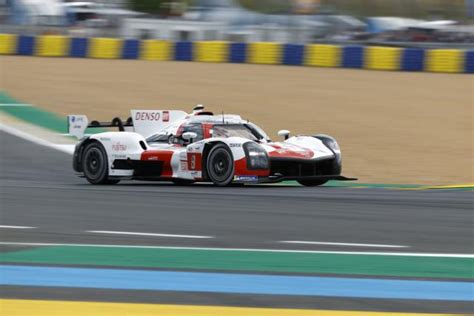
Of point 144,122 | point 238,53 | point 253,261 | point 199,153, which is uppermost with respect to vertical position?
point 253,261

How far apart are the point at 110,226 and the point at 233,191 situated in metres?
3.39

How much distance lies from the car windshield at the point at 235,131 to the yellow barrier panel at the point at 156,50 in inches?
724

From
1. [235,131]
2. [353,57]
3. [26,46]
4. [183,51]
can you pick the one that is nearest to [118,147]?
[235,131]

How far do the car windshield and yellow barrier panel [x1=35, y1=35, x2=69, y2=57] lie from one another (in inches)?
781

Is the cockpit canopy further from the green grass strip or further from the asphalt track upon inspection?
the green grass strip

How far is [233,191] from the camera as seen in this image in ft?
37.6

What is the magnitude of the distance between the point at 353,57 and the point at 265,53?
266 centimetres

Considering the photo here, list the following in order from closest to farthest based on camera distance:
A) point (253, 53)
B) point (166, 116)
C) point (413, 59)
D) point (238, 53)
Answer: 1. point (166, 116)
2. point (413, 59)
3. point (253, 53)
4. point (238, 53)

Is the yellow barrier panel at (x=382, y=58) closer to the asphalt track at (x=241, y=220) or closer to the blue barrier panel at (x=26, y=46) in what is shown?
the blue barrier panel at (x=26, y=46)

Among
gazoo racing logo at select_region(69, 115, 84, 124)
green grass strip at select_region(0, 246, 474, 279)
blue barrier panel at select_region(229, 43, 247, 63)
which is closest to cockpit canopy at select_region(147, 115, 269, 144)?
gazoo racing logo at select_region(69, 115, 84, 124)

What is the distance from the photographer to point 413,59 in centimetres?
2752

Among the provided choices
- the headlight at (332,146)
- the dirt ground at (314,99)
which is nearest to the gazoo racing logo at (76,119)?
the headlight at (332,146)

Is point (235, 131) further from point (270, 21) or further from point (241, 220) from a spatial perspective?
point (270, 21)

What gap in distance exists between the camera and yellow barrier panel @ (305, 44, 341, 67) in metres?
28.9
